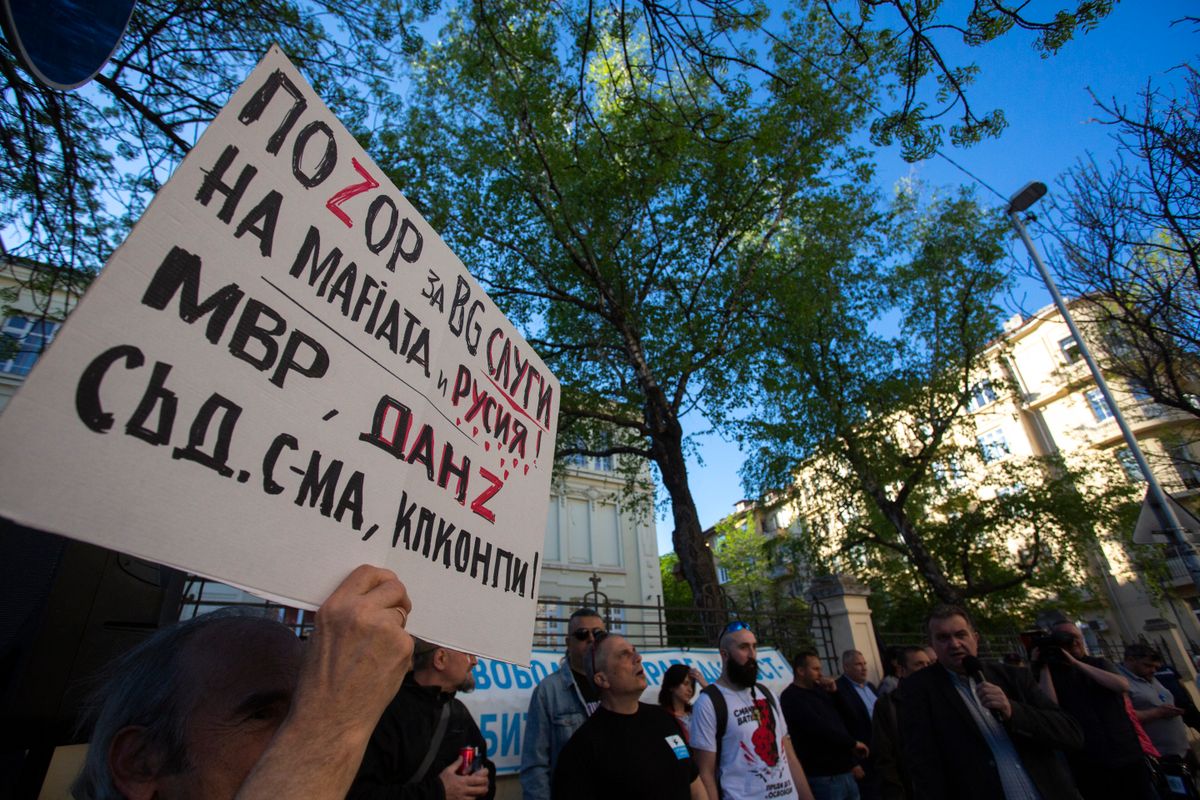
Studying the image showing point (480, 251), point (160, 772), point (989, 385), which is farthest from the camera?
point (989, 385)

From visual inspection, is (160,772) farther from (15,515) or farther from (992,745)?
(992,745)

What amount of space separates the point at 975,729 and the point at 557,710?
2.59 m

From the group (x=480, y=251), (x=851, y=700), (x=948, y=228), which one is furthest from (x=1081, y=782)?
(x=948, y=228)

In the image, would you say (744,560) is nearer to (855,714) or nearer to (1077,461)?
(1077,461)

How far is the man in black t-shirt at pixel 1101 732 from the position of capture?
4.60m

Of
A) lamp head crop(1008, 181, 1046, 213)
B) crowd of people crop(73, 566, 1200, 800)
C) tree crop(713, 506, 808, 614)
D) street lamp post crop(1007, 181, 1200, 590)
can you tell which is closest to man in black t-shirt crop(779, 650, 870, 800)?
crowd of people crop(73, 566, 1200, 800)

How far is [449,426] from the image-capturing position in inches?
66.4

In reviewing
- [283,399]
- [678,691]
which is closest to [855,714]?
[678,691]

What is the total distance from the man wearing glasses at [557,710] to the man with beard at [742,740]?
826 mm

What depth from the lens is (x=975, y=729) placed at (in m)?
3.26

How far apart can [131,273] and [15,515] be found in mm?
401

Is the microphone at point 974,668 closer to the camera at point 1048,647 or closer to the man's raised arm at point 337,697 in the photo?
the camera at point 1048,647

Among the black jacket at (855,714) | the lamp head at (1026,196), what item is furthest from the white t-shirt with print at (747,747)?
the lamp head at (1026,196)

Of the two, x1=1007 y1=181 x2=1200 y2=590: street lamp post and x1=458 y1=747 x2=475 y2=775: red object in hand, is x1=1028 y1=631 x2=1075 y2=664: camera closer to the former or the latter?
x1=458 y1=747 x2=475 y2=775: red object in hand
